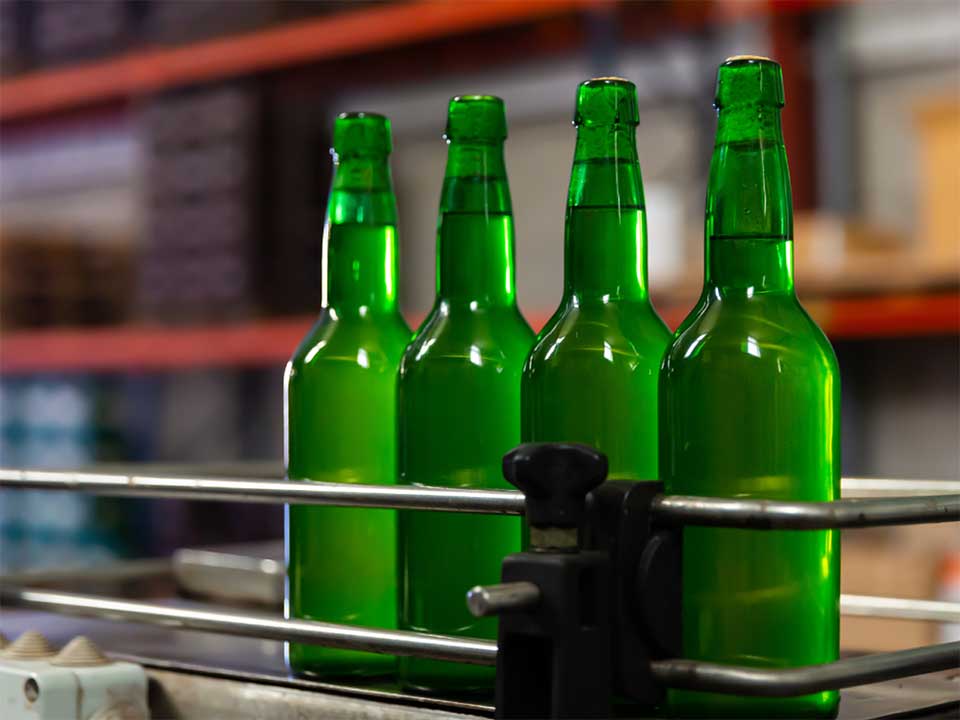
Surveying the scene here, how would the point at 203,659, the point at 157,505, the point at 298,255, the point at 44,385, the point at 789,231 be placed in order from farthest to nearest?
1. the point at 44,385
2. the point at 157,505
3. the point at 298,255
4. the point at 203,659
5. the point at 789,231

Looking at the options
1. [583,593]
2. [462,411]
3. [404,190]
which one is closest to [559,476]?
[583,593]

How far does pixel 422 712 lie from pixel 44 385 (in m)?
3.81

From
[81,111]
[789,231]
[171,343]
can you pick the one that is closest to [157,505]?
[171,343]

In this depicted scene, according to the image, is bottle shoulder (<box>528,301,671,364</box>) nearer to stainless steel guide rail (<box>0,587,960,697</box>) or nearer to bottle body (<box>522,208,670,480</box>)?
bottle body (<box>522,208,670,480</box>)

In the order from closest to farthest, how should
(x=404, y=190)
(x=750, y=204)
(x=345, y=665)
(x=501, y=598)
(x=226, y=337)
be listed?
(x=501, y=598) < (x=750, y=204) < (x=345, y=665) < (x=226, y=337) < (x=404, y=190)

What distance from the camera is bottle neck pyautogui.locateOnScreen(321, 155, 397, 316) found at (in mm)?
771

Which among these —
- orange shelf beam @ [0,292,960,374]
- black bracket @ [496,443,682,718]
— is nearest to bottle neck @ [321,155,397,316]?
black bracket @ [496,443,682,718]

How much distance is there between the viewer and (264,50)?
353cm

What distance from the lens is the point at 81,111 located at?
14.1 ft

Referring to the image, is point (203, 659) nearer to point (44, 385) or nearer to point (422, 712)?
point (422, 712)

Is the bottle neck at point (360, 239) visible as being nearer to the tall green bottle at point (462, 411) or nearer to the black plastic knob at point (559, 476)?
the tall green bottle at point (462, 411)

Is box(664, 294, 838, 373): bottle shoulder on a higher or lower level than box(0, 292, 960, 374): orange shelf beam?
higher

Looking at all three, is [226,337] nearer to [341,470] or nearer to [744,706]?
[341,470]

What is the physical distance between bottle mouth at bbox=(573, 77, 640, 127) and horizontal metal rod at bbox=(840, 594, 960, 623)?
29 centimetres
